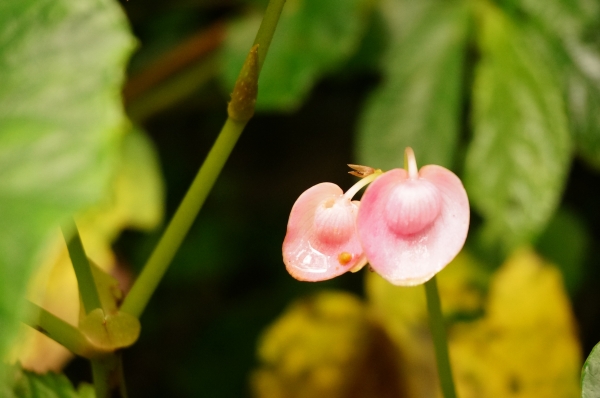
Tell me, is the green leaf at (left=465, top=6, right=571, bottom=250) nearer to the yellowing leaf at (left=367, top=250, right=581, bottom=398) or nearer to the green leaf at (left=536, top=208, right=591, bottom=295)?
the yellowing leaf at (left=367, top=250, right=581, bottom=398)

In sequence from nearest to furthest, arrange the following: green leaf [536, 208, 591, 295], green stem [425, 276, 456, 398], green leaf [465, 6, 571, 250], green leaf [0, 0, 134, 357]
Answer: green leaf [0, 0, 134, 357] → green stem [425, 276, 456, 398] → green leaf [465, 6, 571, 250] → green leaf [536, 208, 591, 295]

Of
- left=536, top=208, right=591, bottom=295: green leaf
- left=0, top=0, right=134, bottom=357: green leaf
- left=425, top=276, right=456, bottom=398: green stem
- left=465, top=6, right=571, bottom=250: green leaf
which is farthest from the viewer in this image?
left=536, top=208, right=591, bottom=295: green leaf

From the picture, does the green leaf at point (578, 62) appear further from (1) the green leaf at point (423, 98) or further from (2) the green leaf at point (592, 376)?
(2) the green leaf at point (592, 376)

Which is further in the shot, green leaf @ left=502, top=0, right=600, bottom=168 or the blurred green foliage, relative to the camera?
green leaf @ left=502, top=0, right=600, bottom=168

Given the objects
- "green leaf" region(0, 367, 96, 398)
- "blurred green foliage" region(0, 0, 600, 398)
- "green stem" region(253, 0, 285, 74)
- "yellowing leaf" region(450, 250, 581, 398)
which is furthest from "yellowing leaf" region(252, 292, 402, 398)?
"green stem" region(253, 0, 285, 74)

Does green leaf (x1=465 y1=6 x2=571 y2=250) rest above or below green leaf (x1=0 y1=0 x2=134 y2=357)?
below

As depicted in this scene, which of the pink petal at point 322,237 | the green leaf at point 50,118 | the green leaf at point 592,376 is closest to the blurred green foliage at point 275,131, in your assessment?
the green leaf at point 50,118

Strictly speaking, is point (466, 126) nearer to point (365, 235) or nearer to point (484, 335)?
point (484, 335)
